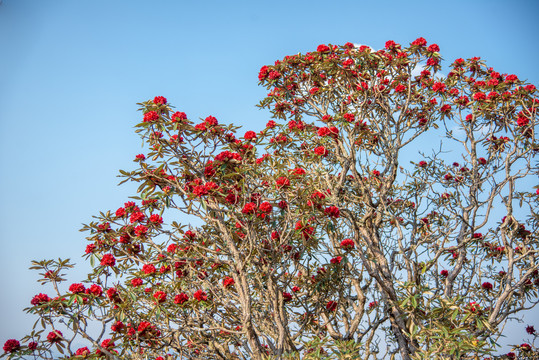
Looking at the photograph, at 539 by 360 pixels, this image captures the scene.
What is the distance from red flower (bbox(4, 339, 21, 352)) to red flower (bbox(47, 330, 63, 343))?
223mm

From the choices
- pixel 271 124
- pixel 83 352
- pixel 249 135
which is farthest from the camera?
pixel 271 124

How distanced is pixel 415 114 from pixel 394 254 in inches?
77.8

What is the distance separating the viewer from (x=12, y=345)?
309 centimetres

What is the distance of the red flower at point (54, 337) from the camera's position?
3.19m

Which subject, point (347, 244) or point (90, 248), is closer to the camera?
point (90, 248)

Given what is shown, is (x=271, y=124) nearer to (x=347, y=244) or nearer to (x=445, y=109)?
(x=347, y=244)

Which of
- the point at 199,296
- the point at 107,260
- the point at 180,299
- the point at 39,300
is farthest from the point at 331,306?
the point at 39,300

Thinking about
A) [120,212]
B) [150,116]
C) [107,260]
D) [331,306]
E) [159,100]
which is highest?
[159,100]

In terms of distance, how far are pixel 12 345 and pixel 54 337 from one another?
30 cm

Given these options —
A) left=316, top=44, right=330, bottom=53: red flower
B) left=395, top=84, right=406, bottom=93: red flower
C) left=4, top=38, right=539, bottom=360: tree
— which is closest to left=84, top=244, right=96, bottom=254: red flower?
left=4, top=38, right=539, bottom=360: tree

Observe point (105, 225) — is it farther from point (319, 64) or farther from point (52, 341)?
point (319, 64)

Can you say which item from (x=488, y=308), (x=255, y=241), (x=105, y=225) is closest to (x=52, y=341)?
(x=105, y=225)

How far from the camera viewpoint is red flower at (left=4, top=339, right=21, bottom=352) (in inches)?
121

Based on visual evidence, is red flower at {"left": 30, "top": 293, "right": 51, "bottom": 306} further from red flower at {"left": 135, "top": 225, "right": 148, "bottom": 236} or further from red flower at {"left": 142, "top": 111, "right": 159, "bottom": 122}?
red flower at {"left": 142, "top": 111, "right": 159, "bottom": 122}
